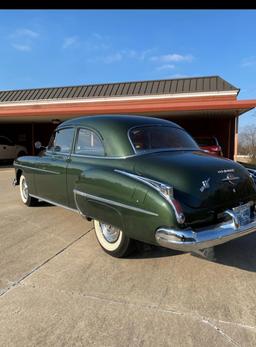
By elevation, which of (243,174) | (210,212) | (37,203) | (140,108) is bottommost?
(37,203)

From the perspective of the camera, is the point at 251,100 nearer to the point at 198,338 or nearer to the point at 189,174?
the point at 189,174

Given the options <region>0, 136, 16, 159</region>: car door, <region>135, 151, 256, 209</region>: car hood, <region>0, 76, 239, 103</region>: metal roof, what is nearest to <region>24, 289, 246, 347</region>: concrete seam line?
<region>135, 151, 256, 209</region>: car hood

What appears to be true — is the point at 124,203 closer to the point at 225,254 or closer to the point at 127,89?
the point at 225,254

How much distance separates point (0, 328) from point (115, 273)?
4.58ft

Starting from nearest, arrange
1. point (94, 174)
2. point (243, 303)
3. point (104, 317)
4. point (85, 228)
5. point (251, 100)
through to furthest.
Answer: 1. point (104, 317)
2. point (243, 303)
3. point (94, 174)
4. point (85, 228)
5. point (251, 100)

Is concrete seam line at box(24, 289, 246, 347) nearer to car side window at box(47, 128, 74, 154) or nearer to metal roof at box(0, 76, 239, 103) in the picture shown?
car side window at box(47, 128, 74, 154)

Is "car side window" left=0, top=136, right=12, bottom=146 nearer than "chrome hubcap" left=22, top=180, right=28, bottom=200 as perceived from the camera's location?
No

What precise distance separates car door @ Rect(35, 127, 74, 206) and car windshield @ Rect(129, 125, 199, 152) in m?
1.27

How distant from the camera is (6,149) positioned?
20.2 meters

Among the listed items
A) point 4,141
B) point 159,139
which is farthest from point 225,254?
point 4,141

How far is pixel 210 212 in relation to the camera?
3.80 m

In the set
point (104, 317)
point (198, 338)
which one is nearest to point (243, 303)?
point (198, 338)

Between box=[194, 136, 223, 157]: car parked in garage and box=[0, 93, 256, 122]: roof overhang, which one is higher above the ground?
box=[0, 93, 256, 122]: roof overhang

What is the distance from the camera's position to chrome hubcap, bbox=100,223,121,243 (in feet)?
14.3
